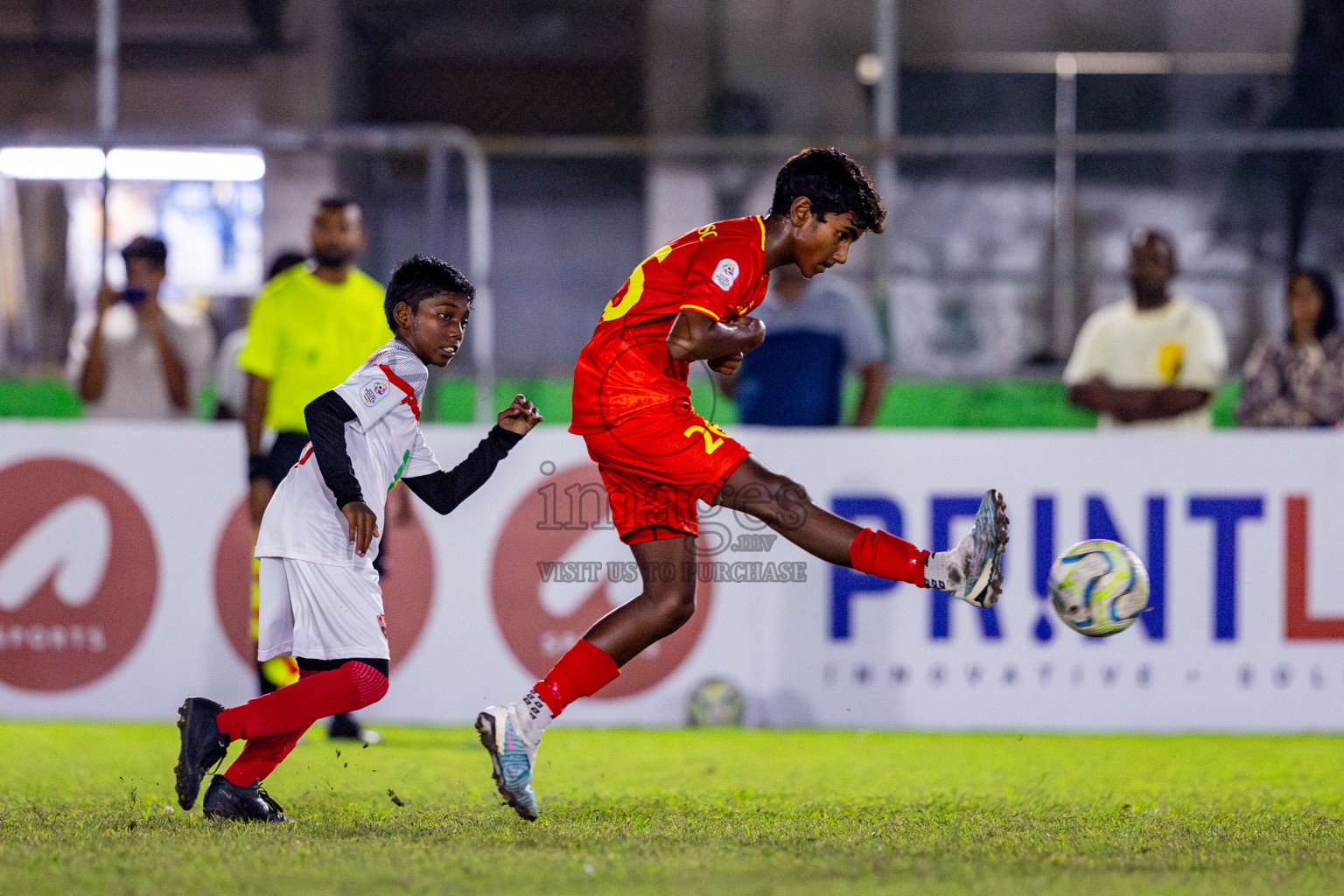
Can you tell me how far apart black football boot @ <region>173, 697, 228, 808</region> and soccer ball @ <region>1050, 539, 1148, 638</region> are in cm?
245

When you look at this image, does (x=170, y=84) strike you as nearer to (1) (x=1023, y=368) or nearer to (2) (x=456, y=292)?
(1) (x=1023, y=368)

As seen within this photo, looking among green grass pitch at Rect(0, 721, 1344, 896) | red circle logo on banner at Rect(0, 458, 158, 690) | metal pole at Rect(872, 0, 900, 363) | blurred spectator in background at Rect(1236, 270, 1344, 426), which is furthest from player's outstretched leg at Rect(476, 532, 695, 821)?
metal pole at Rect(872, 0, 900, 363)

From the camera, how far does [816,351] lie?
23.4ft

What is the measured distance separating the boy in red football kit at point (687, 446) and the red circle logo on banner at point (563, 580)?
91.4 inches

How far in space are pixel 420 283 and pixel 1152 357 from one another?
425 cm

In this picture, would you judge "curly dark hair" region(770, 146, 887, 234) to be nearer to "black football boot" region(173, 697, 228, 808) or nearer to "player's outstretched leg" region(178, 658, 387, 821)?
"player's outstretched leg" region(178, 658, 387, 821)

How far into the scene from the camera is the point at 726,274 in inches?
166

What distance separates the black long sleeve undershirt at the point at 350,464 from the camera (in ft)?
13.4

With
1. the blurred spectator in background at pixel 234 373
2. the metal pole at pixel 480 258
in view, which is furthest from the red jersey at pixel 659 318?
the metal pole at pixel 480 258

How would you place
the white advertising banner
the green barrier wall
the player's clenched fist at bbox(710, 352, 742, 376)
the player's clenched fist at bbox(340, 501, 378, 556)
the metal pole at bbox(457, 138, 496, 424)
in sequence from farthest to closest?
the metal pole at bbox(457, 138, 496, 424) → the green barrier wall → the white advertising banner → the player's clenched fist at bbox(710, 352, 742, 376) → the player's clenched fist at bbox(340, 501, 378, 556)

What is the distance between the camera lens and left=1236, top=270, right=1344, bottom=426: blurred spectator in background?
23.5 feet

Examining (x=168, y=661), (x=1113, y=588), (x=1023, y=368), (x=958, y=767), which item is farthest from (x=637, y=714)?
(x=1023, y=368)

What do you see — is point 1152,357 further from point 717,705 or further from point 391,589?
point 391,589

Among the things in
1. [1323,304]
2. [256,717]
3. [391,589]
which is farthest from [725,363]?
[1323,304]
